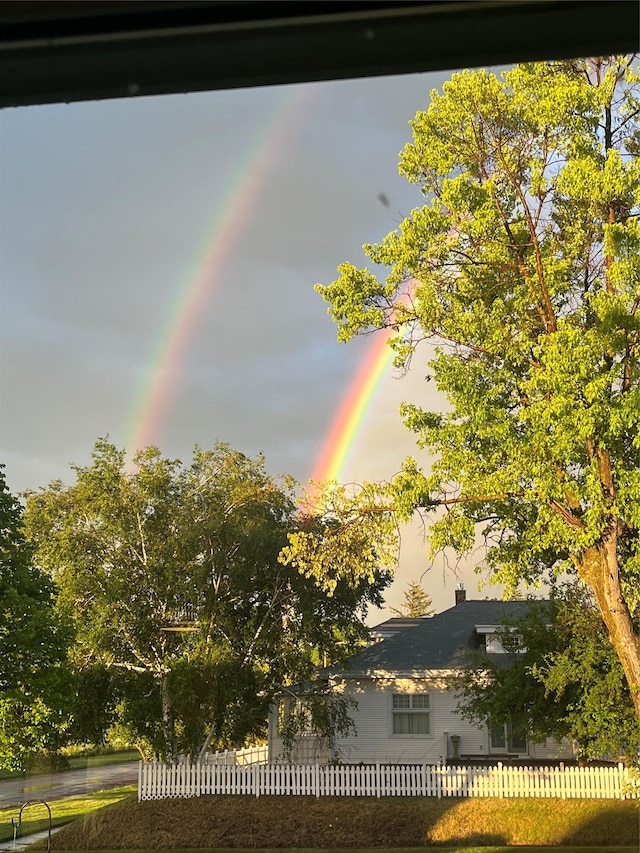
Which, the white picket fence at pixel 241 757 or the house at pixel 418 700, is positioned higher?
the house at pixel 418 700

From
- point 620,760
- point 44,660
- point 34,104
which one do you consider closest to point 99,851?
point 44,660

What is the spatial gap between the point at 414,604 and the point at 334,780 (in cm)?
144

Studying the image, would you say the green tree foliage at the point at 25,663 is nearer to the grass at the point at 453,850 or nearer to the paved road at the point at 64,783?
the paved road at the point at 64,783

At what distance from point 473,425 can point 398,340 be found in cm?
72

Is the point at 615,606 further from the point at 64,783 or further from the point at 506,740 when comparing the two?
the point at 64,783

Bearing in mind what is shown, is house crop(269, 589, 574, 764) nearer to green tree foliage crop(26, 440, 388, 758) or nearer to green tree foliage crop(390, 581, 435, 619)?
green tree foliage crop(390, 581, 435, 619)

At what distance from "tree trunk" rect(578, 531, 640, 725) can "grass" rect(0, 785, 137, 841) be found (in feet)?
10.8

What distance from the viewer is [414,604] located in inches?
241

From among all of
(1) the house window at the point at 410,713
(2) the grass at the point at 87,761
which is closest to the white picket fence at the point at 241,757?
(2) the grass at the point at 87,761

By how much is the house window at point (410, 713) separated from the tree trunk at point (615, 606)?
7.71ft

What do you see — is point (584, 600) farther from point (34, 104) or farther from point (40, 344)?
point (34, 104)

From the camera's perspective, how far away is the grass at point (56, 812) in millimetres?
4145

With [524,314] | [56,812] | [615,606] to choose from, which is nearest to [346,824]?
[56,812]

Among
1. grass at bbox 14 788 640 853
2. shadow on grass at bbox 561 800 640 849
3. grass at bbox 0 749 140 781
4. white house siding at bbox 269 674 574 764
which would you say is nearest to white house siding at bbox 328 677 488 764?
white house siding at bbox 269 674 574 764
